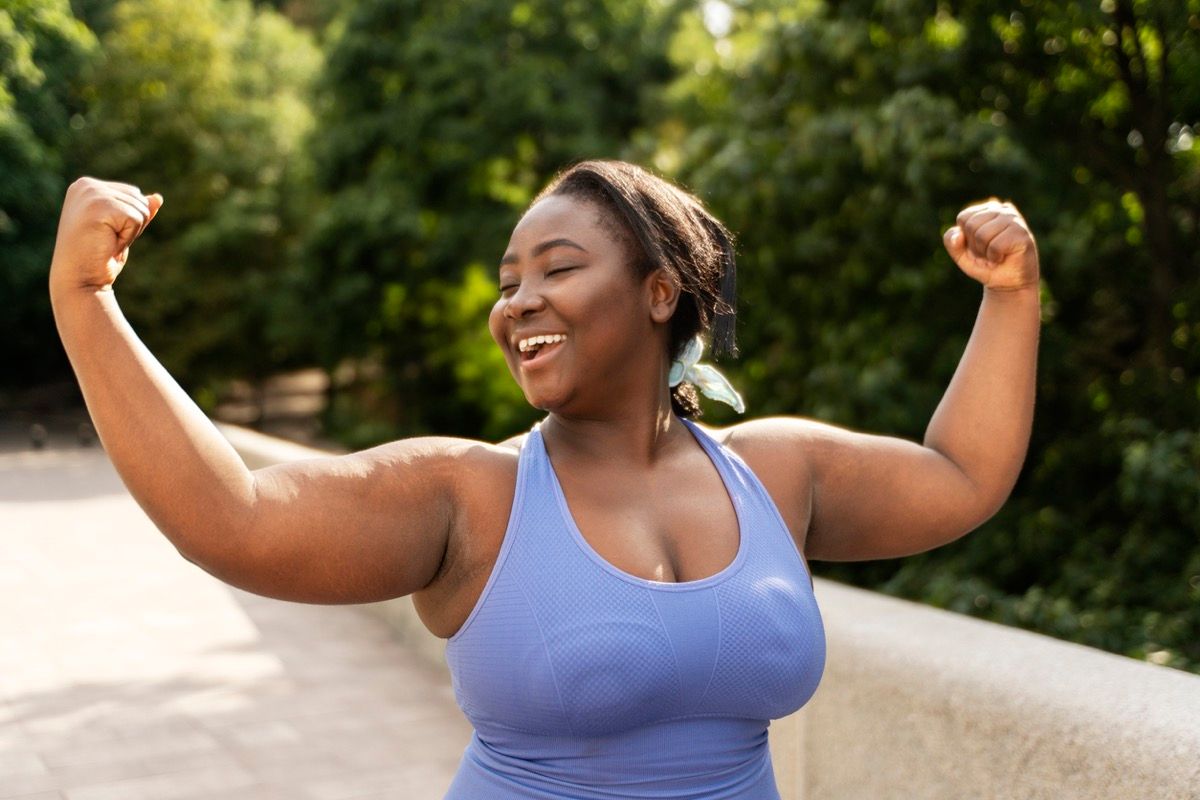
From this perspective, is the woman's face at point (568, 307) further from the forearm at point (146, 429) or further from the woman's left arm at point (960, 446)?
the forearm at point (146, 429)

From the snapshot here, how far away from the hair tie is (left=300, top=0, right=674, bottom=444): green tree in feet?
52.1

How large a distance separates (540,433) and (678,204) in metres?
0.42

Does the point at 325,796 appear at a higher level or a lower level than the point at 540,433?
lower

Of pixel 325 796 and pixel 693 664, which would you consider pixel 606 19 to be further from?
pixel 693 664

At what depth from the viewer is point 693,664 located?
5.47ft

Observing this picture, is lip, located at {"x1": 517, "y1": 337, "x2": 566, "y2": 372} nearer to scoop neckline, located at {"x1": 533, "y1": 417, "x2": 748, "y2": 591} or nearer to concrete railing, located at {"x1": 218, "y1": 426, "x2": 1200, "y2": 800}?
scoop neckline, located at {"x1": 533, "y1": 417, "x2": 748, "y2": 591}

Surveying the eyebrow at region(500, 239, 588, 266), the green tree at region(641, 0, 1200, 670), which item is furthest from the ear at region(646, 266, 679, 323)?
the green tree at region(641, 0, 1200, 670)

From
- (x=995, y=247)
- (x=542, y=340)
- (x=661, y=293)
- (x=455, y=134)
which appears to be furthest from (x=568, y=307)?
(x=455, y=134)

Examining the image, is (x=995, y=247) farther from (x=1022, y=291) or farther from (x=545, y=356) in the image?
(x=545, y=356)

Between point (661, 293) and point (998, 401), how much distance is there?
23.7 inches

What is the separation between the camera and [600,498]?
181cm

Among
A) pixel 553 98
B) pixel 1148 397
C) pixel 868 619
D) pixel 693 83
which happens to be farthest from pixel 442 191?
pixel 868 619

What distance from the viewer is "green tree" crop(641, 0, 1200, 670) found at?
274 inches

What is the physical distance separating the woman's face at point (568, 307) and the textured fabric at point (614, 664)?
120mm
